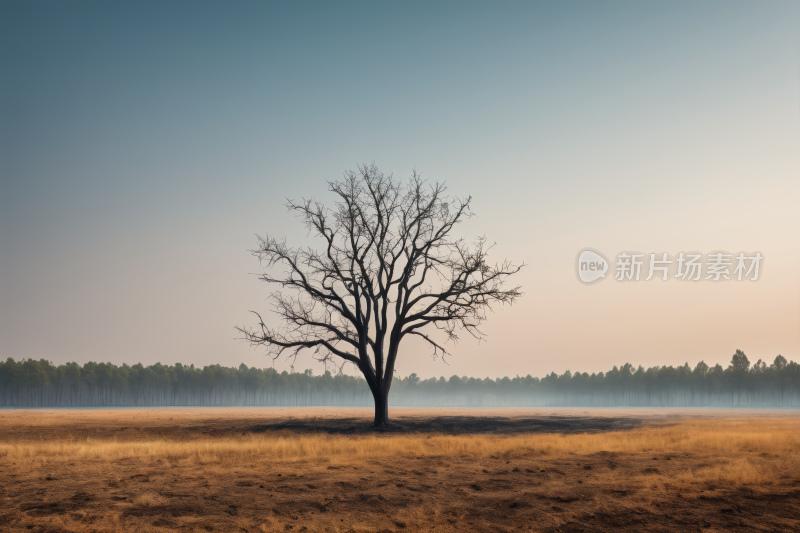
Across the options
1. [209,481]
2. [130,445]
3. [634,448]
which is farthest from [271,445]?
[634,448]

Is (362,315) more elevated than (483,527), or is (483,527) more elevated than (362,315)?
(362,315)

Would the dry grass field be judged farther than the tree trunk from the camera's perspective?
No

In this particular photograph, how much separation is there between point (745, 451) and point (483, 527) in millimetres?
15347

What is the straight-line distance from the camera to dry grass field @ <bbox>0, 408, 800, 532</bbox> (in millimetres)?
11320

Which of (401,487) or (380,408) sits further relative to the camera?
(380,408)

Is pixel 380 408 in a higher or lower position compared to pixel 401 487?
lower

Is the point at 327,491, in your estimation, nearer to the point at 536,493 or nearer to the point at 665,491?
the point at 536,493

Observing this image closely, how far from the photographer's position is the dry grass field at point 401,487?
11.3 meters

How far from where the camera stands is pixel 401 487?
14430mm

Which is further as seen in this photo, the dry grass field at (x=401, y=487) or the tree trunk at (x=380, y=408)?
the tree trunk at (x=380, y=408)

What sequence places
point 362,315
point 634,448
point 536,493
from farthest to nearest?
point 362,315, point 634,448, point 536,493

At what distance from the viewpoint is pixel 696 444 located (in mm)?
24047

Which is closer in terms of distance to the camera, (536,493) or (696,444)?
(536,493)

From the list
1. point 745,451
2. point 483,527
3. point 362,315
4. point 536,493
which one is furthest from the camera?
point 362,315
